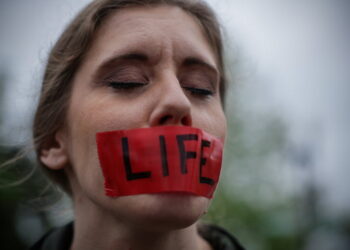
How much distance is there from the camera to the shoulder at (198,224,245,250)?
2631 millimetres

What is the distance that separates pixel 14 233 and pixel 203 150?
32.3 ft

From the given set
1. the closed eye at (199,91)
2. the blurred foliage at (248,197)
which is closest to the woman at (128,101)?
the closed eye at (199,91)

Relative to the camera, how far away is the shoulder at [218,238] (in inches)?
104

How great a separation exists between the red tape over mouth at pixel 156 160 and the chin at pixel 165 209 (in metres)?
0.04

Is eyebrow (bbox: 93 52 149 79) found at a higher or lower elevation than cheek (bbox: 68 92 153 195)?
higher

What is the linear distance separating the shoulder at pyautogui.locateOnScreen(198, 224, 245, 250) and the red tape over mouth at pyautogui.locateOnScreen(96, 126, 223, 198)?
3.31ft

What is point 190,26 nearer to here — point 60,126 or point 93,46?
point 93,46

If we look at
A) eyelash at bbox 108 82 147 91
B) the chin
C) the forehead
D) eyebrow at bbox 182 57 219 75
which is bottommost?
the chin

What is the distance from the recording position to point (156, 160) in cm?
170

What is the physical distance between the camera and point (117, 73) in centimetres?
212

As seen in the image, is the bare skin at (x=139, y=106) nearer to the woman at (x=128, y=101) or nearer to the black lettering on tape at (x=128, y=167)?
the woman at (x=128, y=101)

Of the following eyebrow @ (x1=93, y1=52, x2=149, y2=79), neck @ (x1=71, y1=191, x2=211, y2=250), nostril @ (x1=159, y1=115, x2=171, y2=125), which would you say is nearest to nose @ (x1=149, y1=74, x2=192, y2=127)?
nostril @ (x1=159, y1=115, x2=171, y2=125)

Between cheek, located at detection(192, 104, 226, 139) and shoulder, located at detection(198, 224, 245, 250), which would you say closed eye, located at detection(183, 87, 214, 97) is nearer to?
cheek, located at detection(192, 104, 226, 139)

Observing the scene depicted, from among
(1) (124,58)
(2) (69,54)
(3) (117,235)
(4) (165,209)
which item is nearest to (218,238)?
(3) (117,235)
